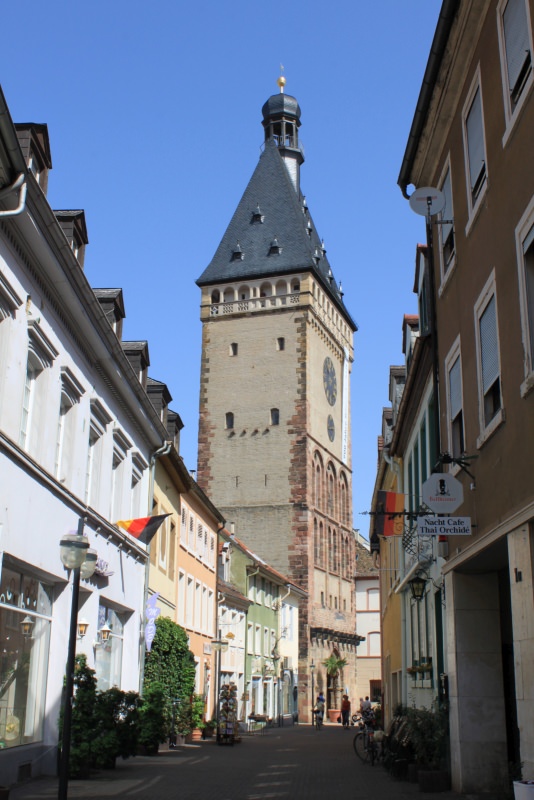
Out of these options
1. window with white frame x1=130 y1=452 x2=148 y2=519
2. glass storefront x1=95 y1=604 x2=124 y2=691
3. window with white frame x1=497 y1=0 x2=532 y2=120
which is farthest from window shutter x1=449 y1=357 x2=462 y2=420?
window with white frame x1=130 y1=452 x2=148 y2=519

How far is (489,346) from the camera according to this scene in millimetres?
10820

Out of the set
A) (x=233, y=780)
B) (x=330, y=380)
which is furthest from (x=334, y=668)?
(x=233, y=780)

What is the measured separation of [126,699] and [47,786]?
301cm

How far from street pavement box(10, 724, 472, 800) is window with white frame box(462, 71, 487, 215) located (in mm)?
7177

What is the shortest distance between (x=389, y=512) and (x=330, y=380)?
5920 centimetres

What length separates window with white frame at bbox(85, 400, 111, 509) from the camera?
1836 cm

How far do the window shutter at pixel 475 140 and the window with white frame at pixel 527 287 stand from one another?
2476mm

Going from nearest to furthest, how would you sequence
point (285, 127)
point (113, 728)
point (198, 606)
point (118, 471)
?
1. point (113, 728)
2. point (118, 471)
3. point (198, 606)
4. point (285, 127)

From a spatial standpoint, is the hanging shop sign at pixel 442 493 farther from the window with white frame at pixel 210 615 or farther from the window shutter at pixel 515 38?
the window with white frame at pixel 210 615

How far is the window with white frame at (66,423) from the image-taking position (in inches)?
631

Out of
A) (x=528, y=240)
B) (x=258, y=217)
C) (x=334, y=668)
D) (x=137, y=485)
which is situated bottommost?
(x=334, y=668)

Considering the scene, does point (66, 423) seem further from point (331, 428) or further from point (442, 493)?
point (331, 428)

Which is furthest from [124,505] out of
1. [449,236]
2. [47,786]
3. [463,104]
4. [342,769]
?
[463,104]

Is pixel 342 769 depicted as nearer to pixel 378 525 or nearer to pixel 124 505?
pixel 378 525
